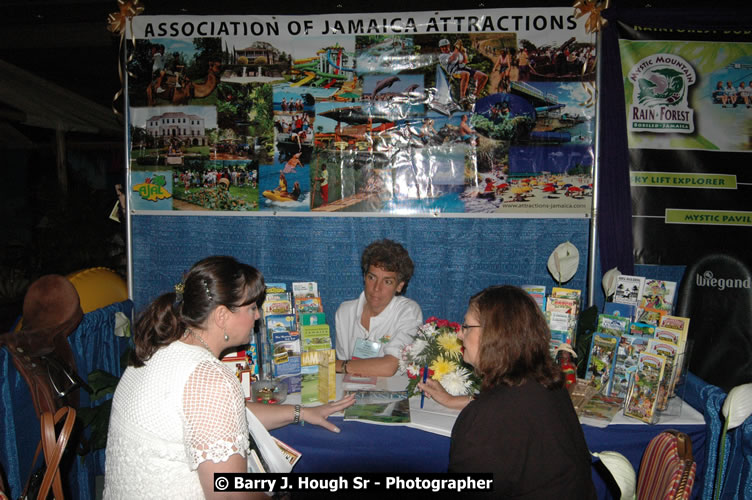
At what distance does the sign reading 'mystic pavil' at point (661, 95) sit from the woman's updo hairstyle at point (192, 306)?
2.95 m

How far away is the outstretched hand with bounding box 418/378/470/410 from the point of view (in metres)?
2.33

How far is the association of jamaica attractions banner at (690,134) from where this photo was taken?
127 inches

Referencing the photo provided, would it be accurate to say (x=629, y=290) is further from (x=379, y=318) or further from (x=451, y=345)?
(x=379, y=318)

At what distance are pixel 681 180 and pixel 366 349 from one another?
241 cm

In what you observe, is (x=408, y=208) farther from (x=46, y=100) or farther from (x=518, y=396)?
(x=46, y=100)

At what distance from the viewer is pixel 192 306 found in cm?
158

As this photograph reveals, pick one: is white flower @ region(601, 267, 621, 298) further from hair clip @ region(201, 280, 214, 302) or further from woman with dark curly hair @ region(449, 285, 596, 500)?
hair clip @ region(201, 280, 214, 302)

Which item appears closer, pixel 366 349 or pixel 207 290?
pixel 207 290

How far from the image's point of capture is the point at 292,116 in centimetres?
341

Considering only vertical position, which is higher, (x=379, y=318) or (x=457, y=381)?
(x=379, y=318)

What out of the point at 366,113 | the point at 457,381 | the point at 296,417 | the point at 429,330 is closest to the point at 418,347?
the point at 429,330

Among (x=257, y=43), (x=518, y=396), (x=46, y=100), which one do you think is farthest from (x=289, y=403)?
(x=46, y=100)

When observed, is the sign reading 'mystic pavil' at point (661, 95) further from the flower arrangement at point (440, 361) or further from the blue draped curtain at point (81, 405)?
the blue draped curtain at point (81, 405)

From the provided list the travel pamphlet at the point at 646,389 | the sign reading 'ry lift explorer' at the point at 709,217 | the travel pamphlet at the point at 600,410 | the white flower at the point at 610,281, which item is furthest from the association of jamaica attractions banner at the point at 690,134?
the travel pamphlet at the point at 600,410
